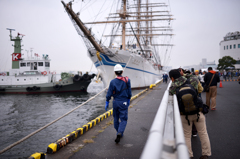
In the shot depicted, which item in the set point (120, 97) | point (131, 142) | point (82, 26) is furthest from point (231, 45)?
point (131, 142)

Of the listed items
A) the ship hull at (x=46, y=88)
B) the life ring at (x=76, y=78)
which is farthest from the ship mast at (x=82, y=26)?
the ship hull at (x=46, y=88)

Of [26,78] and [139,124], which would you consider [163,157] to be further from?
[26,78]

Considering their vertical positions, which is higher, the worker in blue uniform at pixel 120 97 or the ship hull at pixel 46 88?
the worker in blue uniform at pixel 120 97

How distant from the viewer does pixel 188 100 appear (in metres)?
2.85

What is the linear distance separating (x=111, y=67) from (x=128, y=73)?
257 centimetres

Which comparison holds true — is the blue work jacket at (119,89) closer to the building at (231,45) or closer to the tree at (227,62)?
the tree at (227,62)

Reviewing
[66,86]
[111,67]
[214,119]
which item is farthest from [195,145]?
[66,86]

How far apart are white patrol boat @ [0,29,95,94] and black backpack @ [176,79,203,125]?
24.7 meters

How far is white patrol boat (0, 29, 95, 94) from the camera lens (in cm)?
2641

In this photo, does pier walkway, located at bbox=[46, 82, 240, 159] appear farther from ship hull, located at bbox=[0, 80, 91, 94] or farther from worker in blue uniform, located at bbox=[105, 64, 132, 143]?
ship hull, located at bbox=[0, 80, 91, 94]

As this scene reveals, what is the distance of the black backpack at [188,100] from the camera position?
2.83 m

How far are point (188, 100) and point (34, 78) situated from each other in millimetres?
30008

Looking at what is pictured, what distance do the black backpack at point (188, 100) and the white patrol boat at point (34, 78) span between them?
24711mm

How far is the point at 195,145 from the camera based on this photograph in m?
3.87
